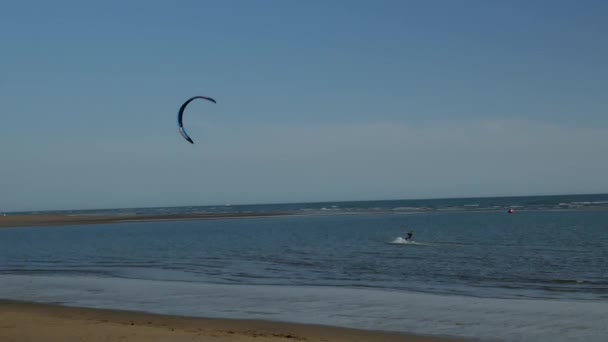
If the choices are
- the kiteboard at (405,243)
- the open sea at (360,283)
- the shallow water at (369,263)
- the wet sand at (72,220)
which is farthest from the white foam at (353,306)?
the wet sand at (72,220)

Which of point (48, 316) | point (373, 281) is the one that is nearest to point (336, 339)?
point (48, 316)

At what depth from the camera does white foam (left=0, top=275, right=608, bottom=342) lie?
12055 millimetres

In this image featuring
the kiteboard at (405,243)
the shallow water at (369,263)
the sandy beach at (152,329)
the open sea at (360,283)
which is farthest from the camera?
the kiteboard at (405,243)

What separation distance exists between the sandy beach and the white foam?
0.66 m

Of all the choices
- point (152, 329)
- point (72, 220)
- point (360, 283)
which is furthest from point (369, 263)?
point (72, 220)

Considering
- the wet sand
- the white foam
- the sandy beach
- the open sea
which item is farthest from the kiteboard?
the wet sand

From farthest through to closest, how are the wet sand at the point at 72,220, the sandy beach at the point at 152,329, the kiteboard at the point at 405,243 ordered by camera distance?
1. the wet sand at the point at 72,220
2. the kiteboard at the point at 405,243
3. the sandy beach at the point at 152,329

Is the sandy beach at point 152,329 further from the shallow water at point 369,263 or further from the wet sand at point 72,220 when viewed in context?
the wet sand at point 72,220

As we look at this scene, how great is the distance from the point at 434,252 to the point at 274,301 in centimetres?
1500

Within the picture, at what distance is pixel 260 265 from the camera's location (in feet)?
82.5

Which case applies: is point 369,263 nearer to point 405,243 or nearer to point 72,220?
point 405,243

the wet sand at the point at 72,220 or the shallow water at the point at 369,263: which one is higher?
the wet sand at the point at 72,220

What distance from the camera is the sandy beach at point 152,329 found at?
36.8 ft

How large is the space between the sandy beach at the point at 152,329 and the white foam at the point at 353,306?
2.18ft
